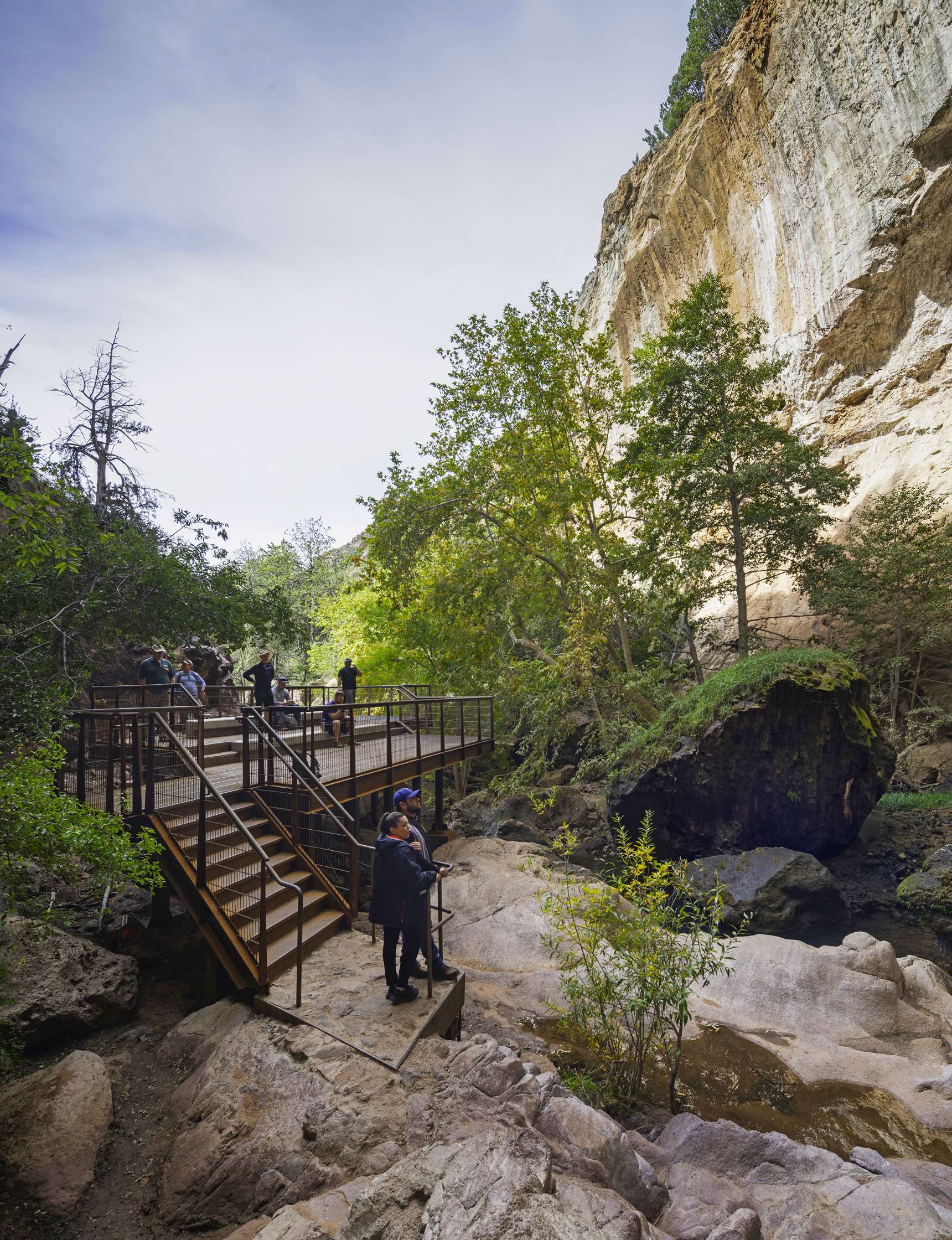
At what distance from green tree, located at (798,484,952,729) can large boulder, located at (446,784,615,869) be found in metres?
7.81

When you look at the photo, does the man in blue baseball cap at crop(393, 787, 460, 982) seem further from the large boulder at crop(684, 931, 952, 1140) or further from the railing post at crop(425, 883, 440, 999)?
the large boulder at crop(684, 931, 952, 1140)

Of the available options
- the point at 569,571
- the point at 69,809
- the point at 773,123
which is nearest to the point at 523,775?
the point at 569,571

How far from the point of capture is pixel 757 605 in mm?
19766

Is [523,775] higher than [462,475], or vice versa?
[462,475]

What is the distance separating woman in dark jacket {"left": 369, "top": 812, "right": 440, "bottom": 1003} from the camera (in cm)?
515

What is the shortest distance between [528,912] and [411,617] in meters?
12.8

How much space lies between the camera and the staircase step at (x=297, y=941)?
5.67 meters

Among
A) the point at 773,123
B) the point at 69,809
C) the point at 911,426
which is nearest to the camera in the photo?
the point at 69,809

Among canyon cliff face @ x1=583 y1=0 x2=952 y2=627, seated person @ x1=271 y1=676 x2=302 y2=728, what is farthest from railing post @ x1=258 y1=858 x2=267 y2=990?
canyon cliff face @ x1=583 y1=0 x2=952 y2=627

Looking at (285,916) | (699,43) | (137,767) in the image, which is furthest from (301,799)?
(699,43)

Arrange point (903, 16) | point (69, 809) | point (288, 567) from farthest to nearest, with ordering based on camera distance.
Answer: point (288, 567)
point (903, 16)
point (69, 809)

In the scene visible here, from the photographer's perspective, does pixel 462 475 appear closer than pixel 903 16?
Yes

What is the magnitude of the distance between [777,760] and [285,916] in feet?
31.4

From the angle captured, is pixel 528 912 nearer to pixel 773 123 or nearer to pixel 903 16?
pixel 903 16
